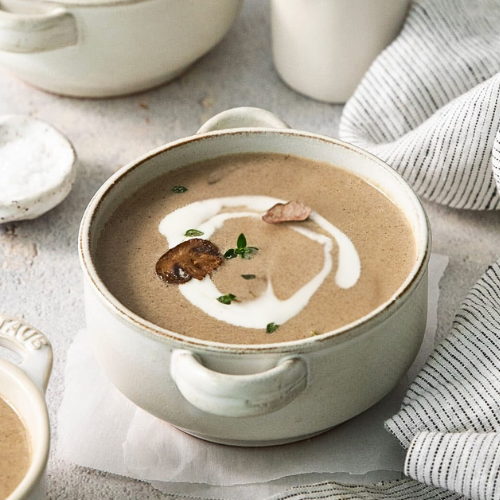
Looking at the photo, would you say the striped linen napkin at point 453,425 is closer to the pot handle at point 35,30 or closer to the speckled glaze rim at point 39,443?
the speckled glaze rim at point 39,443

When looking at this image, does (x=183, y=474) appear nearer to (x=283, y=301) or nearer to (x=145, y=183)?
(x=283, y=301)

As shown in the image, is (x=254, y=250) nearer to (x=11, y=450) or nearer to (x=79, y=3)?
(x=11, y=450)

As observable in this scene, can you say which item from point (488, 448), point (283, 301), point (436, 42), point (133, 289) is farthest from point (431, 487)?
point (436, 42)

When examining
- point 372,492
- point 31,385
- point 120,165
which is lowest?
point 120,165

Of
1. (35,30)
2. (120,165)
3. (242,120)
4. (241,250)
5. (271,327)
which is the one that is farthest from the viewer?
(120,165)

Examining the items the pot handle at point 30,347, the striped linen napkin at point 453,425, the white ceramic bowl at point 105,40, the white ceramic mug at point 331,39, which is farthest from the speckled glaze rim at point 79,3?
the striped linen napkin at point 453,425

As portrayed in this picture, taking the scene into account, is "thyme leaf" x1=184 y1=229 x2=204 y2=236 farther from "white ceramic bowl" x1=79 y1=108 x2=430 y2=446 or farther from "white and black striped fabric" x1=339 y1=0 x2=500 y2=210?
"white and black striped fabric" x1=339 y1=0 x2=500 y2=210

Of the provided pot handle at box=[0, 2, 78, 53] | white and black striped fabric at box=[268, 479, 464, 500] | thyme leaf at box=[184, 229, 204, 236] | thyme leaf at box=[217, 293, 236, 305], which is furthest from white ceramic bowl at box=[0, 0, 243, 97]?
white and black striped fabric at box=[268, 479, 464, 500]

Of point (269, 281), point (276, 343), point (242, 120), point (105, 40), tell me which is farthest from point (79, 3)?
point (276, 343)
